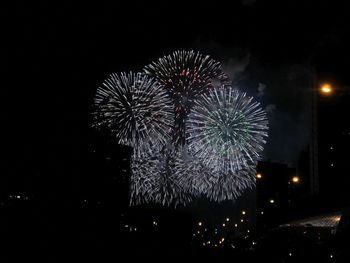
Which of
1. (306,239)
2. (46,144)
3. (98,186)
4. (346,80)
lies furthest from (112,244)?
(346,80)

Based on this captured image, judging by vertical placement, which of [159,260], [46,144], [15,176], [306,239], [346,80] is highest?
[346,80]

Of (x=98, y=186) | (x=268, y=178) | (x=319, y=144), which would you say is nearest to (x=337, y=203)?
(x=319, y=144)

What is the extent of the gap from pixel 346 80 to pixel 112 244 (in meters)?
26.4

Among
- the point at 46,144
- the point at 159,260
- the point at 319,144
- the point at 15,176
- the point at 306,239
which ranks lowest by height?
the point at 159,260

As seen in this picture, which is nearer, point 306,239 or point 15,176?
point 306,239

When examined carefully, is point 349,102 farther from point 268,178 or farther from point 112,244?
point 268,178

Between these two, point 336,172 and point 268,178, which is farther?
point 268,178

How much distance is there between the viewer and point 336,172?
40.6m

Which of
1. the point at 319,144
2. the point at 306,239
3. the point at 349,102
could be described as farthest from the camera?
the point at 319,144

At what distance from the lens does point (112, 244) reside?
15000mm

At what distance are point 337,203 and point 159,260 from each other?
86.5ft

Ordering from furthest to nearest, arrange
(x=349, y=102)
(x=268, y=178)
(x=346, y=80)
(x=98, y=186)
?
(x=268, y=178), (x=349, y=102), (x=346, y=80), (x=98, y=186)

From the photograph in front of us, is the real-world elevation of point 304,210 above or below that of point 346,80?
below

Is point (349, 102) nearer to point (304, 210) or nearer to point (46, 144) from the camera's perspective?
point (304, 210)
